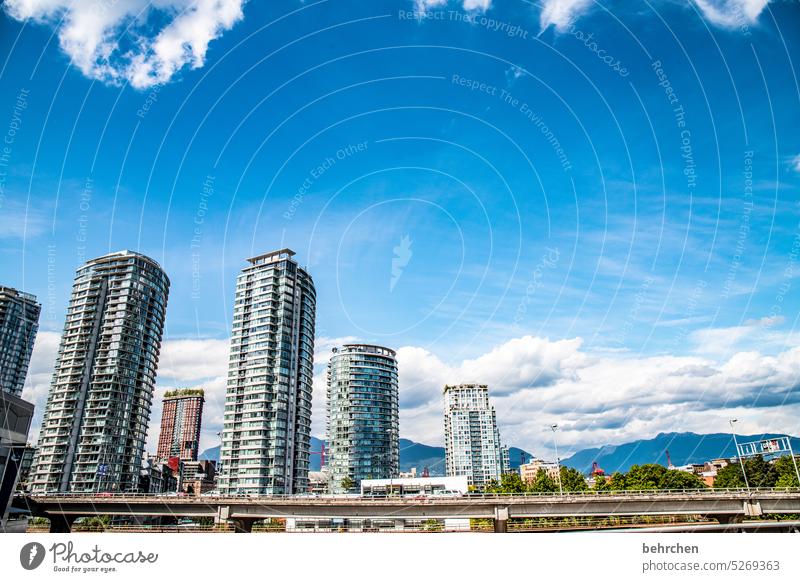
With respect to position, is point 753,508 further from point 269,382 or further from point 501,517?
point 269,382

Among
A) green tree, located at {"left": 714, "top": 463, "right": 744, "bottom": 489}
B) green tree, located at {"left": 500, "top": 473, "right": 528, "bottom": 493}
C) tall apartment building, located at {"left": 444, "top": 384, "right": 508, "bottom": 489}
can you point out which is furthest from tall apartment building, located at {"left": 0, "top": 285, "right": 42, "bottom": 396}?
green tree, located at {"left": 714, "top": 463, "right": 744, "bottom": 489}

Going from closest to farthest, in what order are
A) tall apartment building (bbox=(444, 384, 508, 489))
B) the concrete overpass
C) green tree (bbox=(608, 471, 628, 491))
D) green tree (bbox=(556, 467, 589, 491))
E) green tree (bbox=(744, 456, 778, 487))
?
1. the concrete overpass
2. green tree (bbox=(608, 471, 628, 491))
3. green tree (bbox=(556, 467, 589, 491))
4. green tree (bbox=(744, 456, 778, 487))
5. tall apartment building (bbox=(444, 384, 508, 489))

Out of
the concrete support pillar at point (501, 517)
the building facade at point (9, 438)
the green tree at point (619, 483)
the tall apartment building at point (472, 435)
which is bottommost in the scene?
the concrete support pillar at point (501, 517)

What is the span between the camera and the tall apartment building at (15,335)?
3583 inches

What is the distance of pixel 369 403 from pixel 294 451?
37.7 m

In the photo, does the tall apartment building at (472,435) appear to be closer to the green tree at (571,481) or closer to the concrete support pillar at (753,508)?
the green tree at (571,481)

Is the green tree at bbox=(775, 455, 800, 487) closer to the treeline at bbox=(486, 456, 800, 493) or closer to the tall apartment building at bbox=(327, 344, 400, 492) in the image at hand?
the treeline at bbox=(486, 456, 800, 493)

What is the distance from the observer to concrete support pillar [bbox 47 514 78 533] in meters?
54.2

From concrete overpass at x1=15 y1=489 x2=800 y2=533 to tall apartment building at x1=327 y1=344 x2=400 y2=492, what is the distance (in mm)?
66885

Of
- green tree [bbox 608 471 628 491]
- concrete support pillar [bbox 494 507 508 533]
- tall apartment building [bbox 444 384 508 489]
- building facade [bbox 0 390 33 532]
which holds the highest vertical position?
tall apartment building [bbox 444 384 508 489]

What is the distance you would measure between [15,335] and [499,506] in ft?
325

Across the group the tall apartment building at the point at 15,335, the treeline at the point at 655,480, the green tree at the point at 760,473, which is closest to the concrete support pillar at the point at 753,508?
the treeline at the point at 655,480

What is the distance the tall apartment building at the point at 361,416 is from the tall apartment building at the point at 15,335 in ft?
207
